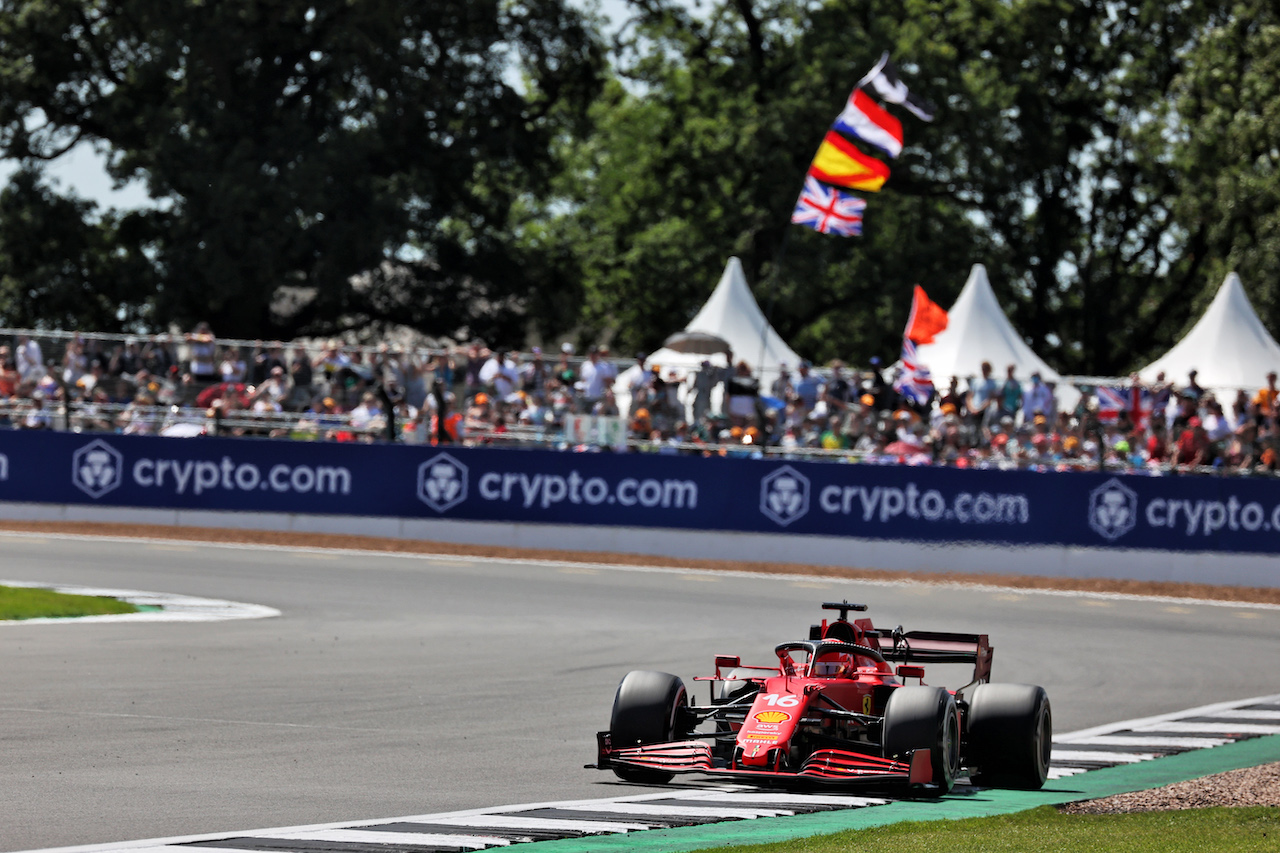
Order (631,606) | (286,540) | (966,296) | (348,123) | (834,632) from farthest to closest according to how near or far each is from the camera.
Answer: (348,123)
(966,296)
(286,540)
(631,606)
(834,632)

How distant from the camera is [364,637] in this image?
1600 cm

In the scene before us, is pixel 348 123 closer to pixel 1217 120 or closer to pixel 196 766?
pixel 1217 120

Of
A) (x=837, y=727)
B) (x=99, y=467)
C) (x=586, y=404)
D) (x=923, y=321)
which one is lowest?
(x=837, y=727)

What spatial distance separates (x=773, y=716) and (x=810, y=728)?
0.26 metres

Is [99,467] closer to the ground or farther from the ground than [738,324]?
closer to the ground

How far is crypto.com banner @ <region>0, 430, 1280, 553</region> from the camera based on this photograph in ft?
80.6

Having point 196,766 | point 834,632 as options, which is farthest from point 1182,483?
point 196,766

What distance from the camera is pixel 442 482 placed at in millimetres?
27062

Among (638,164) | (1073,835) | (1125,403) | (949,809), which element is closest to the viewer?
(1073,835)

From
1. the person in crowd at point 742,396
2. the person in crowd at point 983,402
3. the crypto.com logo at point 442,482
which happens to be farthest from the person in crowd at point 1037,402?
the crypto.com logo at point 442,482

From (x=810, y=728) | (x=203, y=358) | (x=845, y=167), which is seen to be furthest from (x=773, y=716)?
(x=845, y=167)

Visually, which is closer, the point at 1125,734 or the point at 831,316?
the point at 1125,734

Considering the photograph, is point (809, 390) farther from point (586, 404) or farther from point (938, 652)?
point (938, 652)

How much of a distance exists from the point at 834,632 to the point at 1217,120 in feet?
125
